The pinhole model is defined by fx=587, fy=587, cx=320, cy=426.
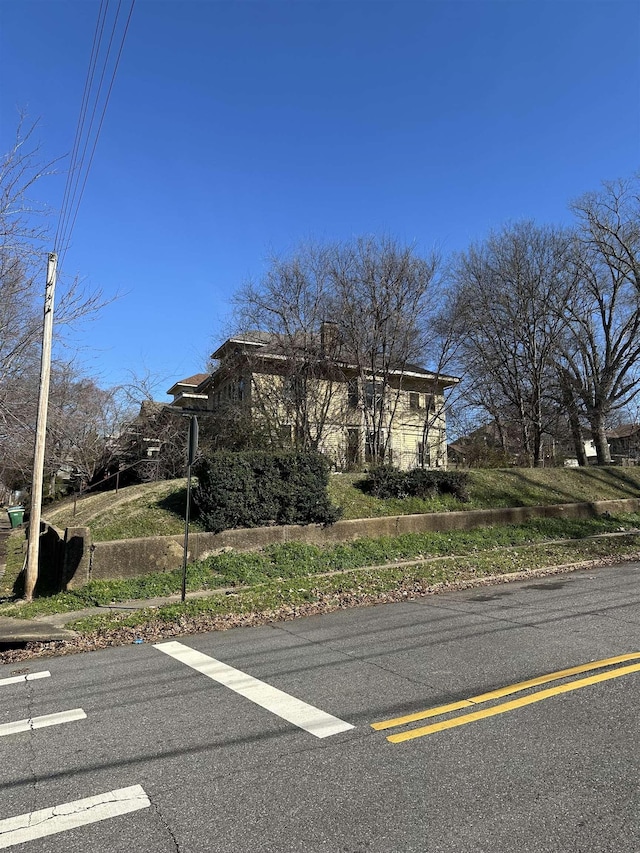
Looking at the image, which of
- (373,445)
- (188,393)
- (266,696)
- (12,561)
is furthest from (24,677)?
(188,393)

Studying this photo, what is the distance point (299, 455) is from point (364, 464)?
8.09m

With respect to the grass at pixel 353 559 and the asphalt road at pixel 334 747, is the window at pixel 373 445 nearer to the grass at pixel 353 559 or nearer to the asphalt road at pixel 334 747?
the grass at pixel 353 559

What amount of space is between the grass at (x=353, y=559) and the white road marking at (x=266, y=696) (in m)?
3.89

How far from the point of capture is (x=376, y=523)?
14.8m

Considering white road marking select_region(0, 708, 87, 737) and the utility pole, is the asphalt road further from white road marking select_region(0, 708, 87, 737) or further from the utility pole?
the utility pole

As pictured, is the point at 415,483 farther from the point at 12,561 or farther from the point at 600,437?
the point at 600,437

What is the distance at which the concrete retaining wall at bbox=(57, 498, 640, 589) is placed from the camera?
37.3 feet

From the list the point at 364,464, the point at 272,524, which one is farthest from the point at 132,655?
the point at 364,464

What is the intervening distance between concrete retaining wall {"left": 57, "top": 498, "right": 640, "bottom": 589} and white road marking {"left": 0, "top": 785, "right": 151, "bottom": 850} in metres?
8.28

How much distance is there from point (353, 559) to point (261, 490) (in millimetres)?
2632

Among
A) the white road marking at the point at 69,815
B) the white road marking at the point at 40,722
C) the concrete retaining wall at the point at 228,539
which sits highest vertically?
the concrete retaining wall at the point at 228,539

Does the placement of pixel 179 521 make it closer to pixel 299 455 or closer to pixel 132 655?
pixel 299 455

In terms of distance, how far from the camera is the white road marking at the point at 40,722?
4.77m

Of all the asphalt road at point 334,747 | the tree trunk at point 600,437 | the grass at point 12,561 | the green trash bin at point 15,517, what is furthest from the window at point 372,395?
the green trash bin at point 15,517
